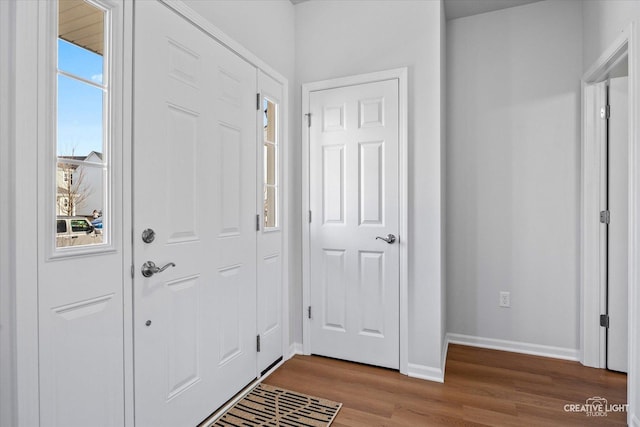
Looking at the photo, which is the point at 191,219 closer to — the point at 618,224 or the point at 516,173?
the point at 516,173

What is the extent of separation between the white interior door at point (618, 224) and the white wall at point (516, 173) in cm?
25

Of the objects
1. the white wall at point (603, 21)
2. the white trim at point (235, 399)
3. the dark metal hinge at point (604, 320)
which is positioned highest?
the white wall at point (603, 21)

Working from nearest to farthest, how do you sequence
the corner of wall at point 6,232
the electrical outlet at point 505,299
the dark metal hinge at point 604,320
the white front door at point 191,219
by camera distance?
the corner of wall at point 6,232 → the white front door at point 191,219 → the dark metal hinge at point 604,320 → the electrical outlet at point 505,299

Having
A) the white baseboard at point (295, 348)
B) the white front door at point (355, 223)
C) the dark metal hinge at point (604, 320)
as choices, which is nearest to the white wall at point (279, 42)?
the white baseboard at point (295, 348)

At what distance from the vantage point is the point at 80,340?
4.25ft

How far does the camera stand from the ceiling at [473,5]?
282 cm

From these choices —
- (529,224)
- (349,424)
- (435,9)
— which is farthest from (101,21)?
(529,224)

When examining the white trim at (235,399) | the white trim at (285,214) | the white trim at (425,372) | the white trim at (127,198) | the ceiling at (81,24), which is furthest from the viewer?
the white trim at (285,214)

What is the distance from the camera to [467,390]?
2283 mm

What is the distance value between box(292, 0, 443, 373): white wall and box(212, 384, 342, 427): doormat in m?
0.79

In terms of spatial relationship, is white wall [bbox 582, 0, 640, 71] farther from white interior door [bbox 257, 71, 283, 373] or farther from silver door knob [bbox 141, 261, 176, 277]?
silver door knob [bbox 141, 261, 176, 277]

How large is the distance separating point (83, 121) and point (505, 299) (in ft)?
10.3

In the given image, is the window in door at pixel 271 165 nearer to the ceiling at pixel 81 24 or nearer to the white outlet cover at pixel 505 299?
the ceiling at pixel 81 24

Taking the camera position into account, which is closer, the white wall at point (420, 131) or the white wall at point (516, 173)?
the white wall at point (420, 131)
